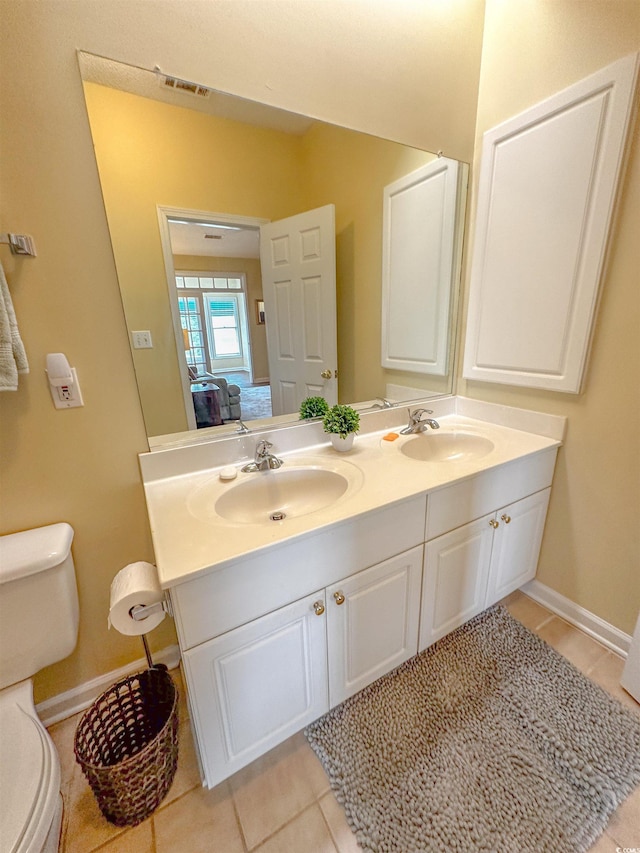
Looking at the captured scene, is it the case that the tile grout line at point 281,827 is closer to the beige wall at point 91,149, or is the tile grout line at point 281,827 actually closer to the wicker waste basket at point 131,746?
the wicker waste basket at point 131,746

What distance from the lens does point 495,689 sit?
47.6 inches

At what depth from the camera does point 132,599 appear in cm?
79

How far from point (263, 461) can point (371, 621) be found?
0.61 meters

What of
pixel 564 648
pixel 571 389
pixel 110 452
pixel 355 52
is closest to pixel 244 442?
pixel 110 452

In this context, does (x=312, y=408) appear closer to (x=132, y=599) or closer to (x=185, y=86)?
(x=132, y=599)

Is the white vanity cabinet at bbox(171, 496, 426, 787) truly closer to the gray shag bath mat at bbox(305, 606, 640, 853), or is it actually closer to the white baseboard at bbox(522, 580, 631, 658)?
the gray shag bath mat at bbox(305, 606, 640, 853)

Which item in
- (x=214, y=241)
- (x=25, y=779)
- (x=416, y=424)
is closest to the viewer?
(x=25, y=779)

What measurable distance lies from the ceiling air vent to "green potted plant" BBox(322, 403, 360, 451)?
1.02 metres

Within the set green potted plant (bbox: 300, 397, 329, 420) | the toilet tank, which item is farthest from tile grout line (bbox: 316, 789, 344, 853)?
green potted plant (bbox: 300, 397, 329, 420)

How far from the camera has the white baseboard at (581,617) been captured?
1.32 metres

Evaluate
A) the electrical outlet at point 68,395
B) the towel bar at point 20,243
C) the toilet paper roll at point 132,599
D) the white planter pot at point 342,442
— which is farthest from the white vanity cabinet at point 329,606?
the towel bar at point 20,243

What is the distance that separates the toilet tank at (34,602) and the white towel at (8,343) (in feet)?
Answer: 1.41

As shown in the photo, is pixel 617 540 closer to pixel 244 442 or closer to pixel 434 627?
pixel 434 627

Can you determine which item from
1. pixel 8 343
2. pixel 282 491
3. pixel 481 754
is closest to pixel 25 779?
pixel 282 491
